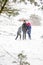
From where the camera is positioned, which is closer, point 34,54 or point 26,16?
point 34,54

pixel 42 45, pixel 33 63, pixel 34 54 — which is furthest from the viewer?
pixel 42 45

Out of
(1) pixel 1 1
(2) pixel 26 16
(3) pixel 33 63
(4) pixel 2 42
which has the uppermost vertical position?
(1) pixel 1 1

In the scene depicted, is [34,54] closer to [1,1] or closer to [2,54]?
[2,54]

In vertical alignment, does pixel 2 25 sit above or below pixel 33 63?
below

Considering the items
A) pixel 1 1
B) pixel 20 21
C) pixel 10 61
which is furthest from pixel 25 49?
pixel 20 21

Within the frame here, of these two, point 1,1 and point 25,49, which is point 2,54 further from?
point 1,1

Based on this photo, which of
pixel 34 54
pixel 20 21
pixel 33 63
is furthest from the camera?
pixel 20 21

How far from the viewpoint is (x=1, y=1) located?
11.7 metres

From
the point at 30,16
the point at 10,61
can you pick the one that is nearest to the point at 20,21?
the point at 30,16

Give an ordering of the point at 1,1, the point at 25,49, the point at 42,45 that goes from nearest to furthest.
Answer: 1. the point at 1,1
2. the point at 25,49
3. the point at 42,45

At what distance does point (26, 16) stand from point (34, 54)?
20.3m

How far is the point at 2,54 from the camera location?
17.4 m

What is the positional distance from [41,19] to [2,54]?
18.8 m

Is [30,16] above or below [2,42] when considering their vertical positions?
below
